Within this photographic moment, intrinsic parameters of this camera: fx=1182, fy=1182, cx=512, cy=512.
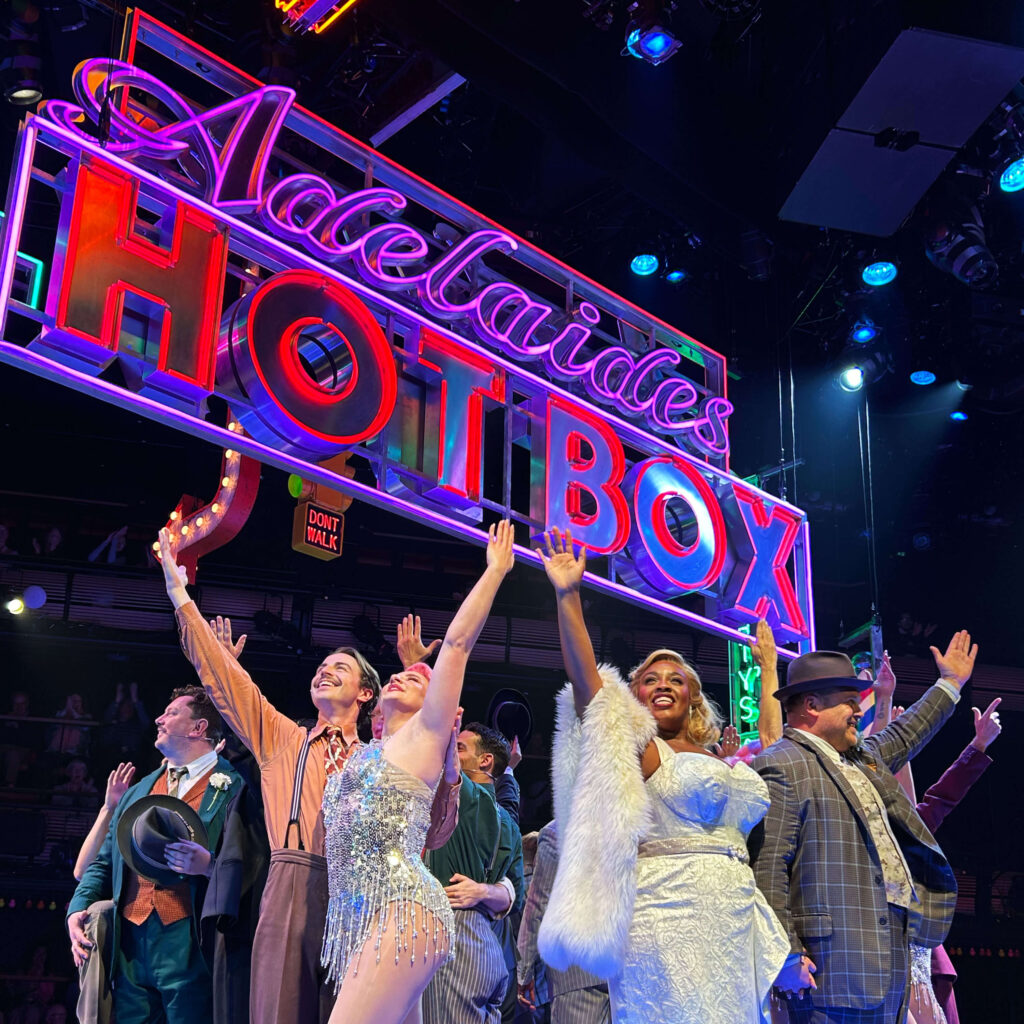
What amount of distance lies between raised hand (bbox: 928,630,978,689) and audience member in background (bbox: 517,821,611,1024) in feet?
5.76

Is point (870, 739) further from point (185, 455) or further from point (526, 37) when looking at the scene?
point (185, 455)

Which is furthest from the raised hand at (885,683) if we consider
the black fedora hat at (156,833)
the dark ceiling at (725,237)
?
the dark ceiling at (725,237)

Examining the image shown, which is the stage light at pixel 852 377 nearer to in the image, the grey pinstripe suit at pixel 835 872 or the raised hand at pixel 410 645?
the grey pinstripe suit at pixel 835 872

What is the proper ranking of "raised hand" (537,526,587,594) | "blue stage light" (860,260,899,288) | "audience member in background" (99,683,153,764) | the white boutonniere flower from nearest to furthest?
"raised hand" (537,526,587,594), the white boutonniere flower, "blue stage light" (860,260,899,288), "audience member in background" (99,683,153,764)

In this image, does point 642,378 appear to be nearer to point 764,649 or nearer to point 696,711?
point 764,649

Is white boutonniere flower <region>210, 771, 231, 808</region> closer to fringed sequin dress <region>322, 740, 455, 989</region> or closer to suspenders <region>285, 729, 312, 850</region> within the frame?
suspenders <region>285, 729, 312, 850</region>

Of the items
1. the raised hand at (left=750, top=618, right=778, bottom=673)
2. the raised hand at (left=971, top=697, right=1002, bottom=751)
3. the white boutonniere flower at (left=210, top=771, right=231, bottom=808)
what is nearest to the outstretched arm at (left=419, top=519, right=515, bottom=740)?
the white boutonniere flower at (left=210, top=771, right=231, bottom=808)

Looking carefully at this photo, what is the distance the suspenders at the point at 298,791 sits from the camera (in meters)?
3.65

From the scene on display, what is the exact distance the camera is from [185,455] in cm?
1288

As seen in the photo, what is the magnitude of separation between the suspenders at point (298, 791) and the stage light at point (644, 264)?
6786mm

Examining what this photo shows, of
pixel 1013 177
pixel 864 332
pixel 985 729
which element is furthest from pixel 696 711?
pixel 864 332

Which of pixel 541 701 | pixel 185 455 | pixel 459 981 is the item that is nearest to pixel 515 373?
pixel 459 981

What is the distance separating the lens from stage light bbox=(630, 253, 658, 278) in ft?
32.2

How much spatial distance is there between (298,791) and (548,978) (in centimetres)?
125
